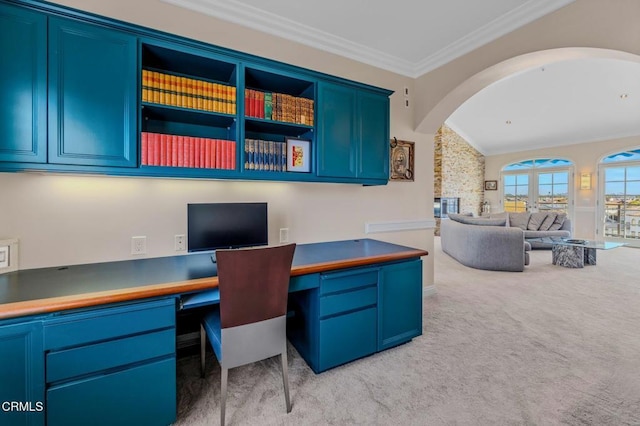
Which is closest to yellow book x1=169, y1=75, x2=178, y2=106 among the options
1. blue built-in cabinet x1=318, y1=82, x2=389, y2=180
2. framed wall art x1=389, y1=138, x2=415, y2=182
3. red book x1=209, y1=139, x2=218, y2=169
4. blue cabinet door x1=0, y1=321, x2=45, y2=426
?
red book x1=209, y1=139, x2=218, y2=169

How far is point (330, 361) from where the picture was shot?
78.4 inches

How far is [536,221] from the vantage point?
727cm

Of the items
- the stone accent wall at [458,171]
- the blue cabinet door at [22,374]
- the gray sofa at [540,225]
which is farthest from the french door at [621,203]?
the blue cabinet door at [22,374]

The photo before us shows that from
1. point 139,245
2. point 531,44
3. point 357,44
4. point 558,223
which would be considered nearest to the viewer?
point 139,245

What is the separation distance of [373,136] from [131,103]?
190cm

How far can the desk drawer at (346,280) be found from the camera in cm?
192

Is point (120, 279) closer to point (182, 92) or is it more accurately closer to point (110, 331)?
point (110, 331)

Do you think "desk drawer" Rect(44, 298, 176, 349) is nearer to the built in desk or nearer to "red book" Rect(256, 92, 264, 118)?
the built in desk

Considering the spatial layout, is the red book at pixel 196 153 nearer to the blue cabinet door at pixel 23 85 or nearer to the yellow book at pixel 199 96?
the yellow book at pixel 199 96

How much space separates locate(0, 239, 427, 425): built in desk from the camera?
120 cm

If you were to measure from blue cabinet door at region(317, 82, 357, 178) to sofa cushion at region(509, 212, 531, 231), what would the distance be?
23.4ft

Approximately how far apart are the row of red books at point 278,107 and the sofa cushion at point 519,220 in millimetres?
7595

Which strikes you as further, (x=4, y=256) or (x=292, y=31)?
(x=292, y=31)

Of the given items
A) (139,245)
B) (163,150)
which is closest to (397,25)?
(163,150)
